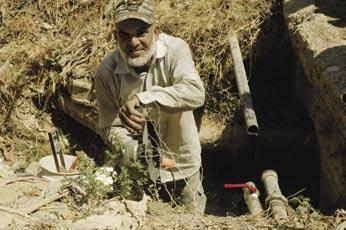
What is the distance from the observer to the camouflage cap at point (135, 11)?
4051mm

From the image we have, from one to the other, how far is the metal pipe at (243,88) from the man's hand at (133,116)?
76.1 inches

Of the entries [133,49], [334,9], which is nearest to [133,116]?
[133,49]

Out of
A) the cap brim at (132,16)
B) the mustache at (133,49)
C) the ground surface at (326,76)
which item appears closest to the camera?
the cap brim at (132,16)

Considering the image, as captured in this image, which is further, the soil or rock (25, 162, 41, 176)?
the soil

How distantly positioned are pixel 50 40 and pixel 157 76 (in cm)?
322

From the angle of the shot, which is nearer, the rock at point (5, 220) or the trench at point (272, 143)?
the rock at point (5, 220)

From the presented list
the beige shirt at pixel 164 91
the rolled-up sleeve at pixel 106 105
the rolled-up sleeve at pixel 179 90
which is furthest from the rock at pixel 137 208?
the rolled-up sleeve at pixel 106 105

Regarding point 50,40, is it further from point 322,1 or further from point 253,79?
point 322,1

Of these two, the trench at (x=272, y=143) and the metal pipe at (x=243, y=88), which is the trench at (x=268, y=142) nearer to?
the trench at (x=272, y=143)

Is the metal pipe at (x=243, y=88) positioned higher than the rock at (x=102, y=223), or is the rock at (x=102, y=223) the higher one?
the metal pipe at (x=243, y=88)

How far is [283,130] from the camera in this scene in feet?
21.1

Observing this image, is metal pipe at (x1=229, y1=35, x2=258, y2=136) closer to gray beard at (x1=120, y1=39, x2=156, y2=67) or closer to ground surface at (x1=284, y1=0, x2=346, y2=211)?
ground surface at (x1=284, y1=0, x2=346, y2=211)

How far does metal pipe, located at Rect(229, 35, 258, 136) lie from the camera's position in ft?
17.1

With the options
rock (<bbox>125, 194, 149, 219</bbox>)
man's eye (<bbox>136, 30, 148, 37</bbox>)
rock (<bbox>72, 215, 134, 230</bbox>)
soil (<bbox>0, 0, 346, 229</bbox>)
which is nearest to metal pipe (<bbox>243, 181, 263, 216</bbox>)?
soil (<bbox>0, 0, 346, 229</bbox>)
